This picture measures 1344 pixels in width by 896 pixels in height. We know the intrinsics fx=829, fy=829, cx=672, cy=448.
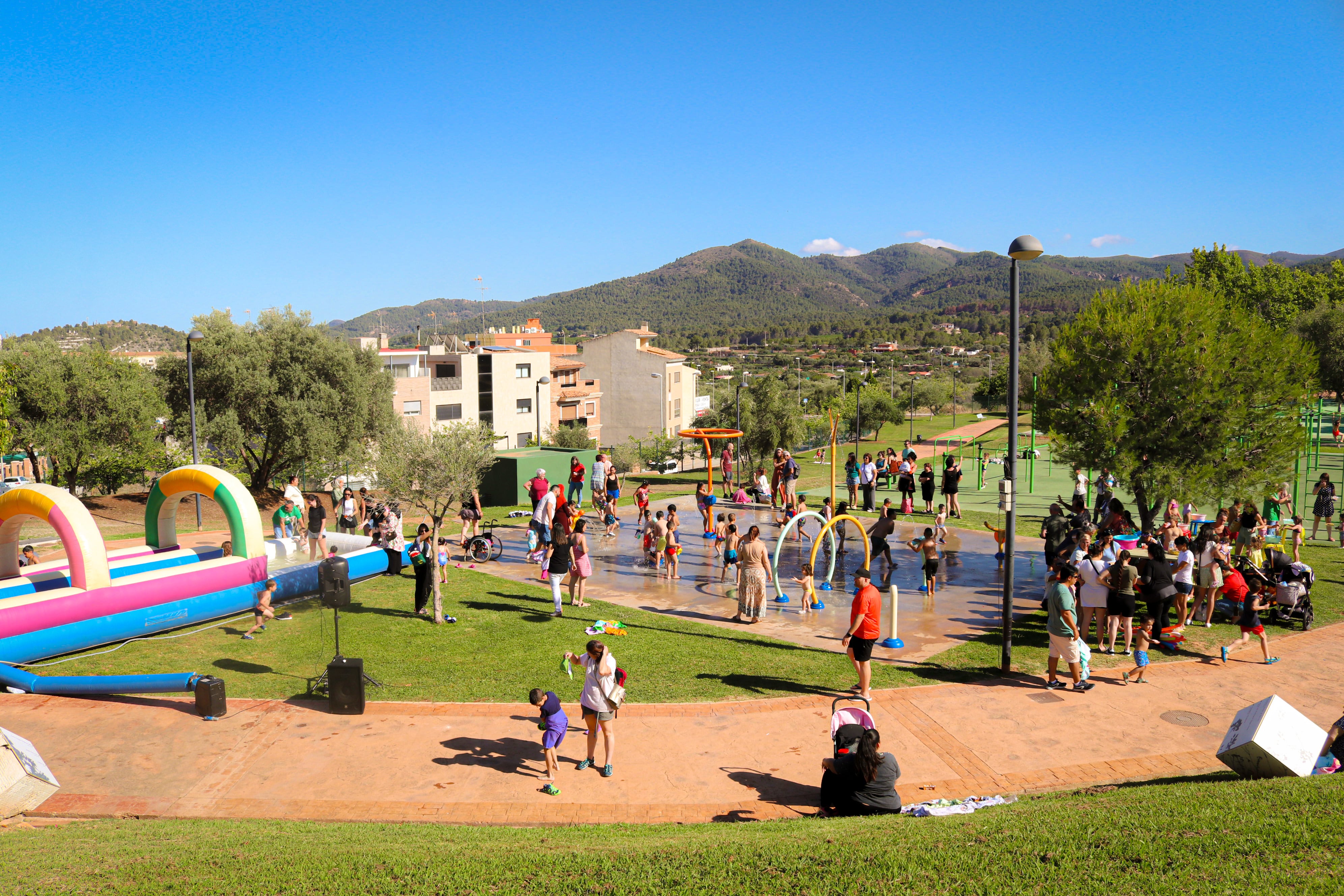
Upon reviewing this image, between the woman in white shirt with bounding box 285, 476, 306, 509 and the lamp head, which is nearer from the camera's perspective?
the lamp head

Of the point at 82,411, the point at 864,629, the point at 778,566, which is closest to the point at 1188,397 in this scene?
the point at 778,566

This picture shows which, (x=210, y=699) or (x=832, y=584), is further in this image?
(x=832, y=584)

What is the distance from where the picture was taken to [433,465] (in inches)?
593

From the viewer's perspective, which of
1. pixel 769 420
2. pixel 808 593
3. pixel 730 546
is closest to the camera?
pixel 808 593

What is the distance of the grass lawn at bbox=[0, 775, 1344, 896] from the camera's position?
530 centimetres

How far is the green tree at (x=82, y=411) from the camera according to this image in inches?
1206

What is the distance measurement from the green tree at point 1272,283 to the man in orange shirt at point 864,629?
2754 inches

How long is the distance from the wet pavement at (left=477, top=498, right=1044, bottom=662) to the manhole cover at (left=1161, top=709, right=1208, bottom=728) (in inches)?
118

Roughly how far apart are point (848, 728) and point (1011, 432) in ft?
17.8

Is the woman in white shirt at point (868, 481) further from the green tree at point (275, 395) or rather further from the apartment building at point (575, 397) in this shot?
the apartment building at point (575, 397)

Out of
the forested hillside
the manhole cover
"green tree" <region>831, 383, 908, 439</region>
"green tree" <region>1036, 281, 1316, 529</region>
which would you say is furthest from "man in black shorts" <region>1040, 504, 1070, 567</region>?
the forested hillside

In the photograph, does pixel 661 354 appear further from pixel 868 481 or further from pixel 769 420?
pixel 868 481

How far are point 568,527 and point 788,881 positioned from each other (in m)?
9.11

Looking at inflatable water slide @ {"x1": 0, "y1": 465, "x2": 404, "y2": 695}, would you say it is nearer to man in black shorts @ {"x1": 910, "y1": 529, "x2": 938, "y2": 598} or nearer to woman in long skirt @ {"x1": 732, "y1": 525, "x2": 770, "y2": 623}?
woman in long skirt @ {"x1": 732, "y1": 525, "x2": 770, "y2": 623}
